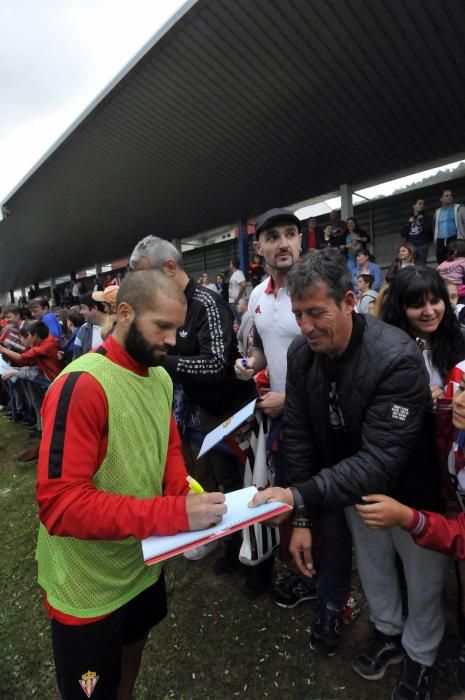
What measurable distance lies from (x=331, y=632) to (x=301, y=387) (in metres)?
1.37

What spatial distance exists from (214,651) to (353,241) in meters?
8.84

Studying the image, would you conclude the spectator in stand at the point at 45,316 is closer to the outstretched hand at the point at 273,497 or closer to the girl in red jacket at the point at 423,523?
the outstretched hand at the point at 273,497

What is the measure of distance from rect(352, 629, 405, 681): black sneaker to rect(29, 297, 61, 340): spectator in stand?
556cm

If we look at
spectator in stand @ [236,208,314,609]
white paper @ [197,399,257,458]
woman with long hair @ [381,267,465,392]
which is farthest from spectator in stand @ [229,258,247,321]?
white paper @ [197,399,257,458]

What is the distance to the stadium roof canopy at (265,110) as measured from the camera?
Answer: 7.39 metres

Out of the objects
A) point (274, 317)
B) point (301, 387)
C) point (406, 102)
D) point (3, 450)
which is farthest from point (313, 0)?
point (3, 450)

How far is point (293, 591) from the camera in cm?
257

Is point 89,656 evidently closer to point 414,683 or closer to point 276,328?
point 414,683

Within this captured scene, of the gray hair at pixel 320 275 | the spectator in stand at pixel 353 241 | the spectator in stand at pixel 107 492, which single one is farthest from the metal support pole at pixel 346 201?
the spectator in stand at pixel 107 492

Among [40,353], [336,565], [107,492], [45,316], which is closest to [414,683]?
[336,565]

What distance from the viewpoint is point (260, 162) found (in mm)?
12109

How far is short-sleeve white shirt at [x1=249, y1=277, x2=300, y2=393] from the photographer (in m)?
2.44

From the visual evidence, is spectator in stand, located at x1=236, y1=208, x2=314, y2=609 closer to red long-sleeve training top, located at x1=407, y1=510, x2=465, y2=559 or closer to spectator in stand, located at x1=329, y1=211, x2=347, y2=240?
red long-sleeve training top, located at x1=407, y1=510, x2=465, y2=559

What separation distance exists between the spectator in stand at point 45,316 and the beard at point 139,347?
5.23 metres
